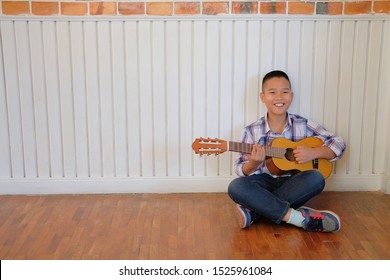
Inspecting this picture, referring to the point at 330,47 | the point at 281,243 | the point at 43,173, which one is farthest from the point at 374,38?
the point at 43,173

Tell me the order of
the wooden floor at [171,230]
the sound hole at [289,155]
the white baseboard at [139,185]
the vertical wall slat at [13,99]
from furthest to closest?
1. the white baseboard at [139,185]
2. the vertical wall slat at [13,99]
3. the sound hole at [289,155]
4. the wooden floor at [171,230]

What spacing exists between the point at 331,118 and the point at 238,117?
1.56ft

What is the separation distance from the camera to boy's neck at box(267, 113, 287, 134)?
2467 millimetres

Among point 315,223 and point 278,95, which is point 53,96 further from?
point 315,223

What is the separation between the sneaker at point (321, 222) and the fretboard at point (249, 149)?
31 cm

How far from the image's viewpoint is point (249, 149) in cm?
229

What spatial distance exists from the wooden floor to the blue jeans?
88 mm

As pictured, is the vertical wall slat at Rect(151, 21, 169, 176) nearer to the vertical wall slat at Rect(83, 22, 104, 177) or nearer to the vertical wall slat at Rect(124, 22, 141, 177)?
the vertical wall slat at Rect(124, 22, 141, 177)

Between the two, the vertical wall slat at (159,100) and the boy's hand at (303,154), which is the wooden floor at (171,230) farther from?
the boy's hand at (303,154)

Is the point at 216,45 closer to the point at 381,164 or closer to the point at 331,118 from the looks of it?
the point at 331,118

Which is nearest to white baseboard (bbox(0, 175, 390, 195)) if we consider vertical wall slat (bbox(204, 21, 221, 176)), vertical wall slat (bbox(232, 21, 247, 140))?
vertical wall slat (bbox(204, 21, 221, 176))

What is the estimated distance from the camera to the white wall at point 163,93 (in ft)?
8.32

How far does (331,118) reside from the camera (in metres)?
2.66

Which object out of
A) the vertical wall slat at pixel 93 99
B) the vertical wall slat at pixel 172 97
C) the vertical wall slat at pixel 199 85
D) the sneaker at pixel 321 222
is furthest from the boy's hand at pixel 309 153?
the vertical wall slat at pixel 93 99
